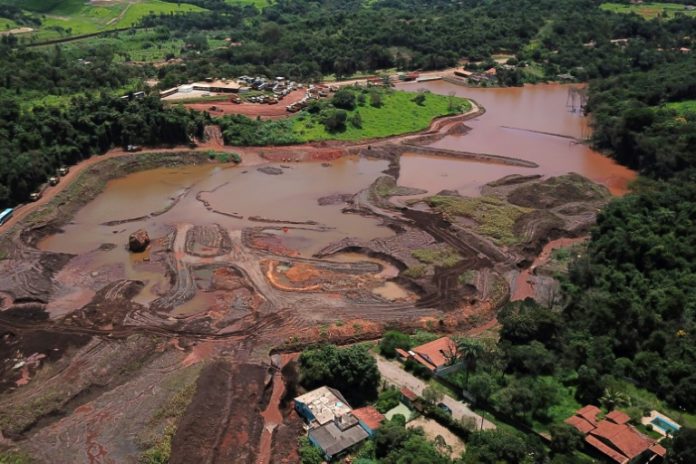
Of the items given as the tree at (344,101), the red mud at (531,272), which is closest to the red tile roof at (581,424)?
the red mud at (531,272)

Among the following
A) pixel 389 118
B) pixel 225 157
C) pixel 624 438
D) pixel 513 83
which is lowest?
pixel 624 438

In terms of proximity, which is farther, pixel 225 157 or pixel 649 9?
pixel 649 9

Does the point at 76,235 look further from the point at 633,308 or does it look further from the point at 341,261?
the point at 633,308

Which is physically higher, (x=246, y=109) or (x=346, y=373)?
(x=246, y=109)

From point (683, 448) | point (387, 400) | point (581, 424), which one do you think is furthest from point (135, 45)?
point (683, 448)

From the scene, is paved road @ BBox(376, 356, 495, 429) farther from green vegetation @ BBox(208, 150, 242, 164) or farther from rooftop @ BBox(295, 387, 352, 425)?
green vegetation @ BBox(208, 150, 242, 164)

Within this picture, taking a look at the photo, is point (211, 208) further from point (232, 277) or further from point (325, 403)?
point (325, 403)
